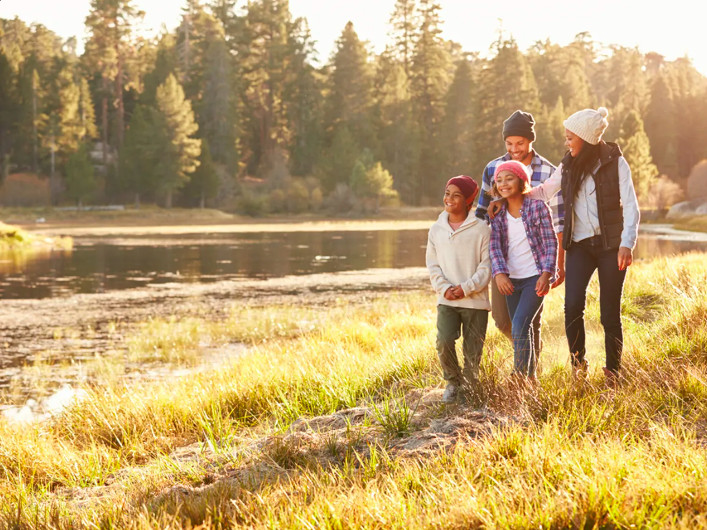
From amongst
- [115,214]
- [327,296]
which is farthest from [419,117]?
[327,296]

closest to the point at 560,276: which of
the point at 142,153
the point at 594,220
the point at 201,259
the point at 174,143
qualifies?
the point at 594,220

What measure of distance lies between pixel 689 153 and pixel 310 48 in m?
38.6

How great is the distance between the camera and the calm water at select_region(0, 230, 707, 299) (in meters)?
21.3

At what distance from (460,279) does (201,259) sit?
79.4 feet

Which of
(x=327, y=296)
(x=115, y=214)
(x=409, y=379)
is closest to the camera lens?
(x=409, y=379)

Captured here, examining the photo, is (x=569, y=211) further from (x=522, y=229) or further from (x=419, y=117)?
(x=419, y=117)

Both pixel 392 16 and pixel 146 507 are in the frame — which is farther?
pixel 392 16

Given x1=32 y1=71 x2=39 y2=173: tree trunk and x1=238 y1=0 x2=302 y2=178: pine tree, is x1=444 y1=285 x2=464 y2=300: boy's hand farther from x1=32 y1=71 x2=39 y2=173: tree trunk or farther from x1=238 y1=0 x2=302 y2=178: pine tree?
x1=238 y1=0 x2=302 y2=178: pine tree

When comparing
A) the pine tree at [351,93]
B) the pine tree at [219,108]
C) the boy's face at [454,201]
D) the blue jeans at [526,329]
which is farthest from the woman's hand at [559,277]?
the pine tree at [351,93]

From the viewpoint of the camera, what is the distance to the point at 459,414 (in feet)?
14.6

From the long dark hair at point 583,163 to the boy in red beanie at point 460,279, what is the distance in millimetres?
678

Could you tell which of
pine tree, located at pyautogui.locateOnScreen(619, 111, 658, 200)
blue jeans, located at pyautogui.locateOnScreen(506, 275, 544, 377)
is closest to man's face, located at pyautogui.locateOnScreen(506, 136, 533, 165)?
blue jeans, located at pyautogui.locateOnScreen(506, 275, 544, 377)

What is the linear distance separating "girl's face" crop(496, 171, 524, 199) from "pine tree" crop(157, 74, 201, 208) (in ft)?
190

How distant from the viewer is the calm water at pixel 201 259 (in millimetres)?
21328
